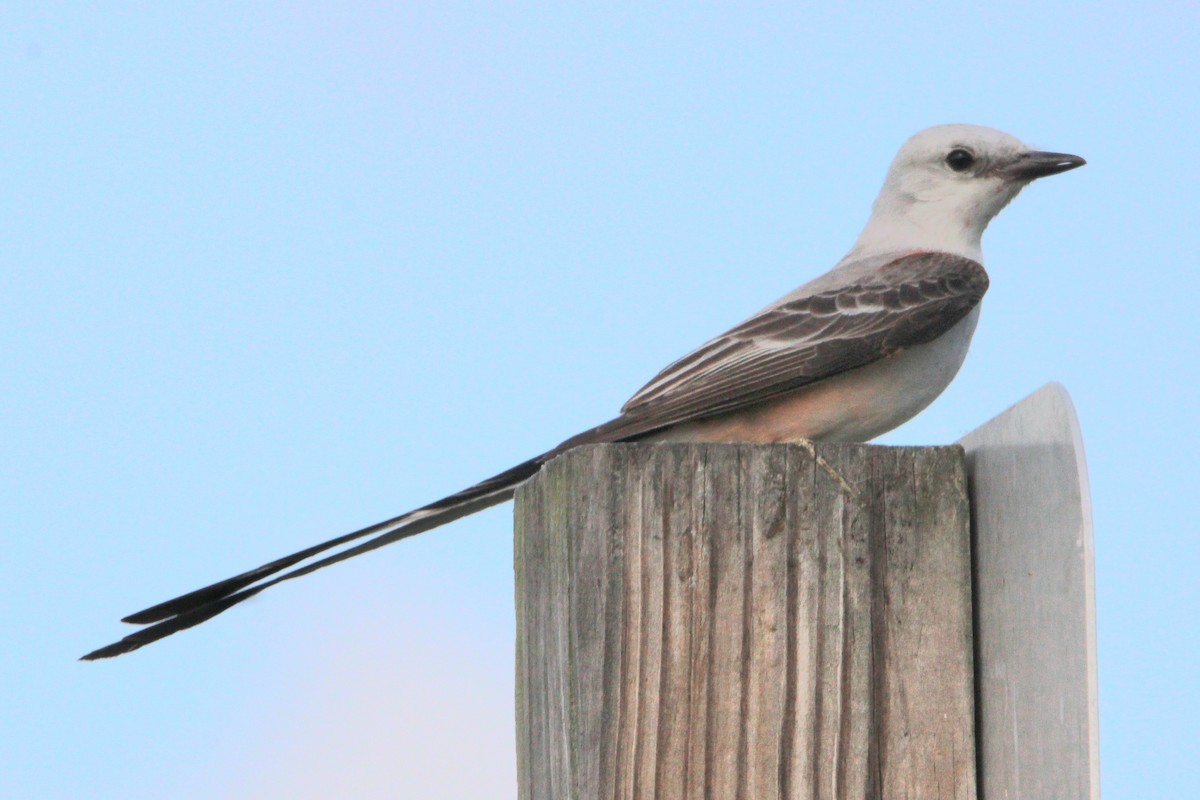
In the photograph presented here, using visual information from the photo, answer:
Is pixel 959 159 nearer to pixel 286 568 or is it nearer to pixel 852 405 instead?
pixel 852 405

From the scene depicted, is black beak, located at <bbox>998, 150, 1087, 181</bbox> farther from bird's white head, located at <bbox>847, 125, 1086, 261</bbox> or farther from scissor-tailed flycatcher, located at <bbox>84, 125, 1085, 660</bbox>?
scissor-tailed flycatcher, located at <bbox>84, 125, 1085, 660</bbox>

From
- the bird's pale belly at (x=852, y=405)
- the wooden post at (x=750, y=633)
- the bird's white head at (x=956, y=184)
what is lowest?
the wooden post at (x=750, y=633)

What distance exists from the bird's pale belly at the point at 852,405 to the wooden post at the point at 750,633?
4.16 ft

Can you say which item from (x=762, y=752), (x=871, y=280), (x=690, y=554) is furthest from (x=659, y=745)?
(x=871, y=280)

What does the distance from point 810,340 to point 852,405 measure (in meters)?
0.27

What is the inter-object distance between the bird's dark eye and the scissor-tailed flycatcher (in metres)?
0.47

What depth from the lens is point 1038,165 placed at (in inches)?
226

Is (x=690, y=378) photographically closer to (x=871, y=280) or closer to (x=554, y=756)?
(x=871, y=280)

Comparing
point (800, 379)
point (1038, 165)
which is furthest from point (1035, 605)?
point (1038, 165)

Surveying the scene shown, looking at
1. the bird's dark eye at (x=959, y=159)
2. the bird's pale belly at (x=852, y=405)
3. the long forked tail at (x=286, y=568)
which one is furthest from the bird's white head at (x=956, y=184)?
the long forked tail at (x=286, y=568)

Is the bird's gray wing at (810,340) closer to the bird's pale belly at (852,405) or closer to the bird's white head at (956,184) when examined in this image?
the bird's pale belly at (852,405)

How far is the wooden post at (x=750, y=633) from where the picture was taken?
8.82 ft

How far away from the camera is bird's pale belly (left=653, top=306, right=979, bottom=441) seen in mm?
4230

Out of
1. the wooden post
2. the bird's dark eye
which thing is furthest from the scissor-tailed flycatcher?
the wooden post
